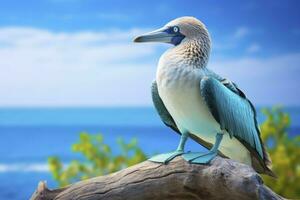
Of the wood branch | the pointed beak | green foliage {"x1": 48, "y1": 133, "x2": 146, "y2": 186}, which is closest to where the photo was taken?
the wood branch

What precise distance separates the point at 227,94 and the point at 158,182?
26 centimetres

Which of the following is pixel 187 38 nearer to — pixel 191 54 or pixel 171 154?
pixel 191 54

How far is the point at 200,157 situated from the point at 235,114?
0.13 metres

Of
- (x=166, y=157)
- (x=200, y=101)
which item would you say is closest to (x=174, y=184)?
(x=166, y=157)

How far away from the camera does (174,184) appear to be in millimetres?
1375

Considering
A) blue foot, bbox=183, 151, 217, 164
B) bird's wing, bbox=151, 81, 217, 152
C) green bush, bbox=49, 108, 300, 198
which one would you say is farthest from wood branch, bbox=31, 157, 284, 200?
green bush, bbox=49, 108, 300, 198

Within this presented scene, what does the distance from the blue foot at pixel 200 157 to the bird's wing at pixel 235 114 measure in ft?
0.22

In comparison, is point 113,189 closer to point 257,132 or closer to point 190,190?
point 190,190

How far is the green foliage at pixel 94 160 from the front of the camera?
2.71 metres

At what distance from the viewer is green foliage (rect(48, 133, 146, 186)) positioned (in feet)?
8.87

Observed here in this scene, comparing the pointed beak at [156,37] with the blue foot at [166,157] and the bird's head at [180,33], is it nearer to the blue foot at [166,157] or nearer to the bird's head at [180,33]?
the bird's head at [180,33]

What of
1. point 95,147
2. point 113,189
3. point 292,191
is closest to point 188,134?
point 113,189

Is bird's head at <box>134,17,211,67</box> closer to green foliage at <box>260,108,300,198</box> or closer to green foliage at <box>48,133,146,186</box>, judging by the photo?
green foliage at <box>48,133,146,186</box>

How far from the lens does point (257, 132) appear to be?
57.9 inches
